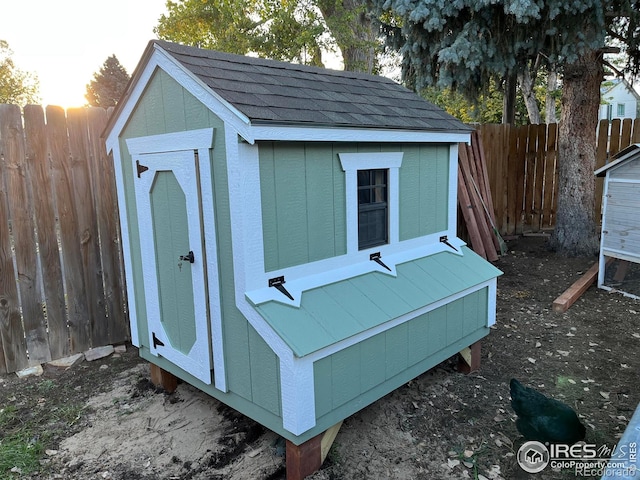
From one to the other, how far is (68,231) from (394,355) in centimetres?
292

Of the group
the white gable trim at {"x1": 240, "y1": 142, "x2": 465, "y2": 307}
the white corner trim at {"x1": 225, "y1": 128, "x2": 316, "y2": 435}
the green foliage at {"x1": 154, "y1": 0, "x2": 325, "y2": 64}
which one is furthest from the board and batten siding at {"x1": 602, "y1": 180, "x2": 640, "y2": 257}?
the green foliage at {"x1": 154, "y1": 0, "x2": 325, "y2": 64}

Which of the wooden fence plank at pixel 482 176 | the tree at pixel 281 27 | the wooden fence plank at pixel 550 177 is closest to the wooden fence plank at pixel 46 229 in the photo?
the wooden fence plank at pixel 482 176

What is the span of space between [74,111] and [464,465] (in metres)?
3.96

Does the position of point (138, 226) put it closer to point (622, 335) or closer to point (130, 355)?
point (130, 355)

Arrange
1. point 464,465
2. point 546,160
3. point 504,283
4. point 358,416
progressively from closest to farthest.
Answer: point 464,465 < point 358,416 < point 504,283 < point 546,160

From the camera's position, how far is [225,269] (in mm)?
2514

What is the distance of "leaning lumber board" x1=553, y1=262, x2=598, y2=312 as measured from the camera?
4840 millimetres

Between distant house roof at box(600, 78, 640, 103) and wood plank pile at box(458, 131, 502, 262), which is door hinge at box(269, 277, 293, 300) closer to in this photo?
wood plank pile at box(458, 131, 502, 262)

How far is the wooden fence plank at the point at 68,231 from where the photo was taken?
3686 millimetres

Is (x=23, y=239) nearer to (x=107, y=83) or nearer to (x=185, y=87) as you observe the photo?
(x=185, y=87)

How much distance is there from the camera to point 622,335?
4.24 m

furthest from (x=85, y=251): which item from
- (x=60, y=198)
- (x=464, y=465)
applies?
(x=464, y=465)

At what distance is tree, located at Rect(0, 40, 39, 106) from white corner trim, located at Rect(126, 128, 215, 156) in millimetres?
26868

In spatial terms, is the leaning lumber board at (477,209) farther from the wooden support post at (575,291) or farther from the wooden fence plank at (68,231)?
the wooden fence plank at (68,231)
